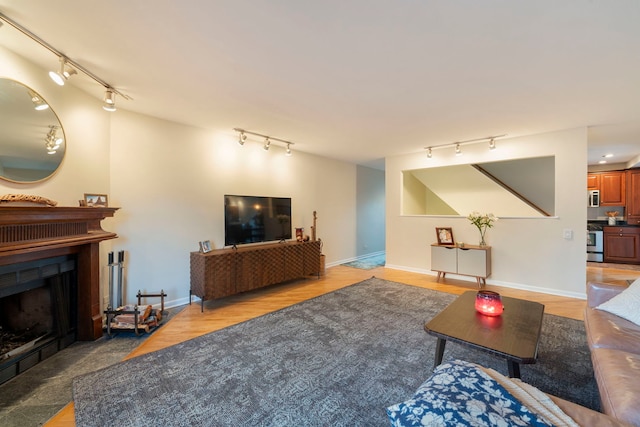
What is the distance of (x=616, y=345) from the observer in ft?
5.16

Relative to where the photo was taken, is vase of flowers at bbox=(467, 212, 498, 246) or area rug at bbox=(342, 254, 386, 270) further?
area rug at bbox=(342, 254, 386, 270)

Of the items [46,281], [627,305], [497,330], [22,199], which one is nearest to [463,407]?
A: [497,330]

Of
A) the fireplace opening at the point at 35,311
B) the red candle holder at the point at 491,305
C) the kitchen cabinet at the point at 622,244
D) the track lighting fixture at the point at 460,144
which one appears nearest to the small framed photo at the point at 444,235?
the track lighting fixture at the point at 460,144

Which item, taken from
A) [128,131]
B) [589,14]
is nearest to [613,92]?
[589,14]

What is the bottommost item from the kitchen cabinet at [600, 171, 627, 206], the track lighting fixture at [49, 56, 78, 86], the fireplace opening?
the fireplace opening

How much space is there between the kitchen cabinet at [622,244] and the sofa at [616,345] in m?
5.72

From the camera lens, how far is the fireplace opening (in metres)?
1.96

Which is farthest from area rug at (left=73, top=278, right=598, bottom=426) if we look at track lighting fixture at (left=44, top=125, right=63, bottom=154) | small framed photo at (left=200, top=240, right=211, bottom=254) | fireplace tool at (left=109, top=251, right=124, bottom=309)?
track lighting fixture at (left=44, top=125, right=63, bottom=154)

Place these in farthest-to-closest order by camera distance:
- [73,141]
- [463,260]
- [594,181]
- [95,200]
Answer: [594,181], [463,260], [95,200], [73,141]

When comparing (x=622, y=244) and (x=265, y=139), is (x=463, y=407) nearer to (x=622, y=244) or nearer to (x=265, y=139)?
(x=265, y=139)

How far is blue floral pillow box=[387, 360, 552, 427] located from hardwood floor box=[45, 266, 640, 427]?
196cm

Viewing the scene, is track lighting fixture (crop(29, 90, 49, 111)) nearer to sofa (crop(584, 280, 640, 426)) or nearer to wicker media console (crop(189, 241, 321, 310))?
wicker media console (crop(189, 241, 321, 310))

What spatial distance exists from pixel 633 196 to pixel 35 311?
10.2m

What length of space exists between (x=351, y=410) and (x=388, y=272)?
3.86m
